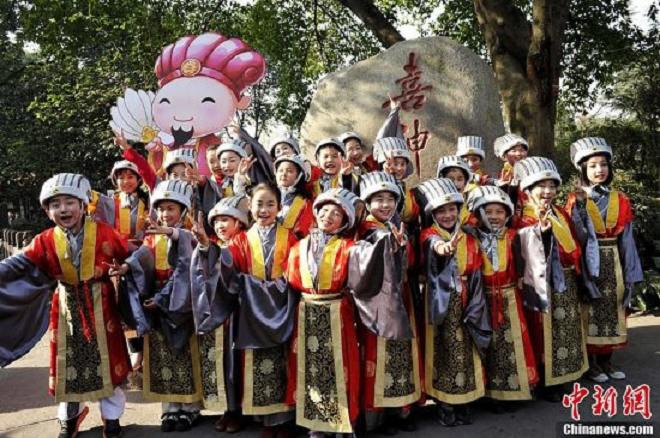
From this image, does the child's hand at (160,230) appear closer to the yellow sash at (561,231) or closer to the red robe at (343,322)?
the red robe at (343,322)

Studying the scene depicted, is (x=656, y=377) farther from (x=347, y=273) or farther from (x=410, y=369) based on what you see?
(x=347, y=273)

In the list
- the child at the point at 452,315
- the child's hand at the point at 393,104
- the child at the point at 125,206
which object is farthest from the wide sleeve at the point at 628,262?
the child at the point at 125,206

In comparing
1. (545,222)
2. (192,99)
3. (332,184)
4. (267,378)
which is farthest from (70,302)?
(192,99)

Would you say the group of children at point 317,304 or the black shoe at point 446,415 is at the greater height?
the group of children at point 317,304

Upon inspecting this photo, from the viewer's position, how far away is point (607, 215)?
4875mm

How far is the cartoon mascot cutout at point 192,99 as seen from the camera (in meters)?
7.91

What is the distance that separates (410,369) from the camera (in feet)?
13.4

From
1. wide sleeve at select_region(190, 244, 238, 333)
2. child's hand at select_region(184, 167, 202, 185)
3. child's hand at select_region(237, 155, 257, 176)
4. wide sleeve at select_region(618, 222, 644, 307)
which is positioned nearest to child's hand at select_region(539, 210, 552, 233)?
wide sleeve at select_region(618, 222, 644, 307)

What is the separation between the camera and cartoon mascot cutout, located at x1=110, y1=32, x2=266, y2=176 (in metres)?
7.91

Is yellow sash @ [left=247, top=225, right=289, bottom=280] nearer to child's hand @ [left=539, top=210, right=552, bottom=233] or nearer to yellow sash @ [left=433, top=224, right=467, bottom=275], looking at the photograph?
yellow sash @ [left=433, top=224, right=467, bottom=275]

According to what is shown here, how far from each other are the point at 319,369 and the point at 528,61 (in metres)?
5.86

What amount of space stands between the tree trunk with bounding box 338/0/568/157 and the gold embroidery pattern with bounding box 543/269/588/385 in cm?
398

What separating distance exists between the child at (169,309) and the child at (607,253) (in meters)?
3.24

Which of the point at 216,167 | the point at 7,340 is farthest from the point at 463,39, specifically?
the point at 7,340
